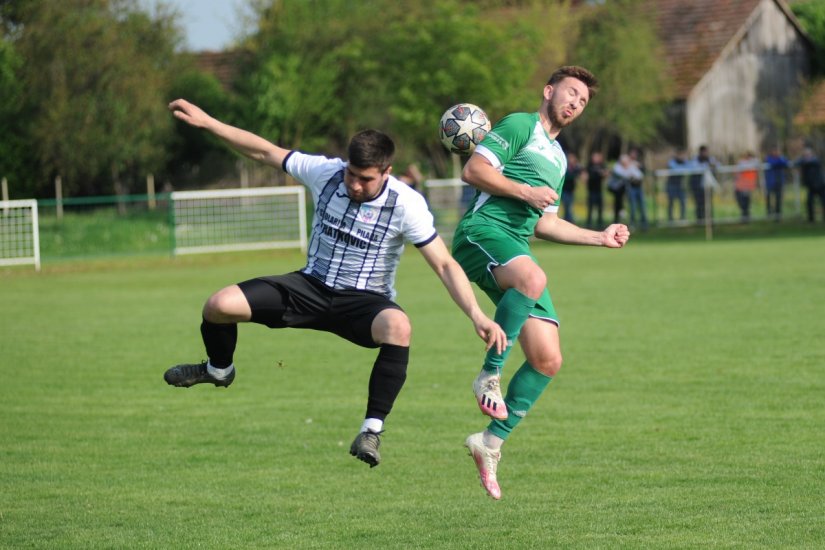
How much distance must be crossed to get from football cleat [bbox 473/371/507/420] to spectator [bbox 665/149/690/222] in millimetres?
28344

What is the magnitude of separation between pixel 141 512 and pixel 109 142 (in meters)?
33.9

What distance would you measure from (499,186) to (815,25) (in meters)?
55.9

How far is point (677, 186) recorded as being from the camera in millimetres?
35781

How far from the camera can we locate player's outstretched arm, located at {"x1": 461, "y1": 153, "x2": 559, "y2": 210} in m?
7.75

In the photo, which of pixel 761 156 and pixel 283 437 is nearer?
pixel 283 437

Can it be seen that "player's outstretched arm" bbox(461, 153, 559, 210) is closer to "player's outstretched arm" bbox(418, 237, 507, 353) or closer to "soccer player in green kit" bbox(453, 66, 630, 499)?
"soccer player in green kit" bbox(453, 66, 630, 499)

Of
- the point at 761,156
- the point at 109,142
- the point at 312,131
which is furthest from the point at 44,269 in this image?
the point at 761,156

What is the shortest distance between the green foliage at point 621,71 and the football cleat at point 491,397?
41.0 m

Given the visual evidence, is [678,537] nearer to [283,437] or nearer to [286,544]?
[286,544]

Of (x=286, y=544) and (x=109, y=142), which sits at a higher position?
(x=109, y=142)

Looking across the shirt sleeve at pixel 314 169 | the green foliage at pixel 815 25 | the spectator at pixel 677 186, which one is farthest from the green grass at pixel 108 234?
the green foliage at pixel 815 25

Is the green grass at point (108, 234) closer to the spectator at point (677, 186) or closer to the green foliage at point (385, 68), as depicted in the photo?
the spectator at point (677, 186)

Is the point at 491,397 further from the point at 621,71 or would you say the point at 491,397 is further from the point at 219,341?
the point at 621,71

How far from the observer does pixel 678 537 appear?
7.52m
